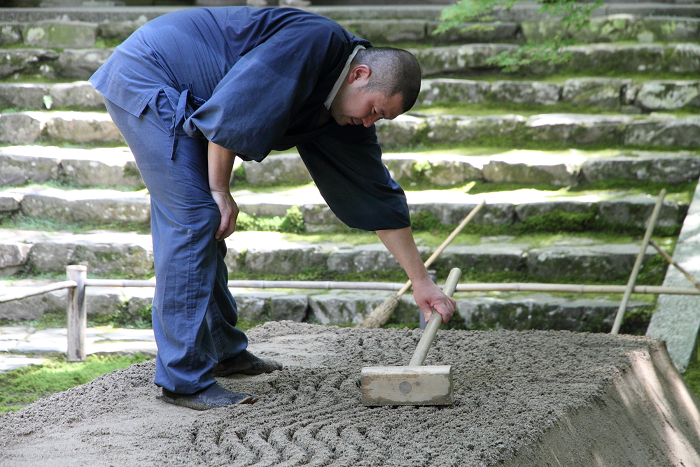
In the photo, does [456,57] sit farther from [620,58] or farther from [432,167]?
[432,167]

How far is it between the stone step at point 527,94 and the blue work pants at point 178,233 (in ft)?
12.0

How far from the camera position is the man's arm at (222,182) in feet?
6.22

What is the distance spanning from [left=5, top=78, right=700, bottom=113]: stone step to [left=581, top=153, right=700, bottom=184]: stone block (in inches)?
29.7

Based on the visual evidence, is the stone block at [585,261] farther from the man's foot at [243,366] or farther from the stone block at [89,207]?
the stone block at [89,207]

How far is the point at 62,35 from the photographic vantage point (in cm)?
591

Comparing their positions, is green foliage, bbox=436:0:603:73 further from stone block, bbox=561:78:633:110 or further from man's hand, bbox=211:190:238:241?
man's hand, bbox=211:190:238:241

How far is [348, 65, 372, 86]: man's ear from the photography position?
6.20ft

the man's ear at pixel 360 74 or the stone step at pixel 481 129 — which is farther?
the stone step at pixel 481 129

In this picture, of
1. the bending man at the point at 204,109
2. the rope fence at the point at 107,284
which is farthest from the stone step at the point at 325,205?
the bending man at the point at 204,109

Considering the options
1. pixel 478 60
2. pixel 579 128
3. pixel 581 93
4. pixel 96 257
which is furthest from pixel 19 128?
pixel 581 93

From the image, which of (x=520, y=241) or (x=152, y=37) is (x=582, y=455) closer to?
(x=152, y=37)

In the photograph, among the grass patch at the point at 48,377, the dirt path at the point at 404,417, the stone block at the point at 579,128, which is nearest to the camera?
the dirt path at the point at 404,417

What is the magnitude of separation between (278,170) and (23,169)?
185cm

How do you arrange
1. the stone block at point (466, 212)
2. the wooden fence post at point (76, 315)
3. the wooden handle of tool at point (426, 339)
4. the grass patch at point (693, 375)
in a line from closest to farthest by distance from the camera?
the wooden handle of tool at point (426, 339) < the grass patch at point (693, 375) < the wooden fence post at point (76, 315) < the stone block at point (466, 212)
